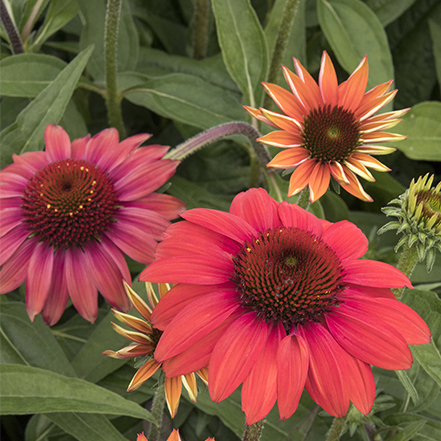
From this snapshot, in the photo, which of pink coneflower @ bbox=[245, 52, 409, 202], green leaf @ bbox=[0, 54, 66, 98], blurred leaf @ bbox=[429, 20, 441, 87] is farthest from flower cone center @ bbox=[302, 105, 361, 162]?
blurred leaf @ bbox=[429, 20, 441, 87]

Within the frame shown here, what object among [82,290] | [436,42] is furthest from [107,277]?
[436,42]

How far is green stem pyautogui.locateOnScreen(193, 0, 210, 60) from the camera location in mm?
1071

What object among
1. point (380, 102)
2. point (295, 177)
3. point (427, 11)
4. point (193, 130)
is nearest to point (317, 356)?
point (295, 177)

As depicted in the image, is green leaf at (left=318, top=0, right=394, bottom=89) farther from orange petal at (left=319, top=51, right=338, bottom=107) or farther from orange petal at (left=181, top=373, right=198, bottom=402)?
orange petal at (left=181, top=373, right=198, bottom=402)

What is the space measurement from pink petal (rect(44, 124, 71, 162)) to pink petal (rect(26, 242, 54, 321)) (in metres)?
0.16

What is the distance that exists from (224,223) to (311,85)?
26 cm

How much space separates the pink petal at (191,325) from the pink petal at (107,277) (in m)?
0.21

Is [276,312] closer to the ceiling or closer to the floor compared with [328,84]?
closer to the floor

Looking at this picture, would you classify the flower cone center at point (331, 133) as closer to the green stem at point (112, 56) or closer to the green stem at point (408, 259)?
the green stem at point (408, 259)

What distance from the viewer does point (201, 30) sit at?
1.10m

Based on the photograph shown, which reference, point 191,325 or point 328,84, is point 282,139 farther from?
point 191,325

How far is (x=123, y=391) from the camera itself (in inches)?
26.4

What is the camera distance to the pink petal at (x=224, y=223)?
454 millimetres

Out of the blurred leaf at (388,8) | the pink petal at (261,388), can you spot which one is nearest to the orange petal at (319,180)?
the pink petal at (261,388)
